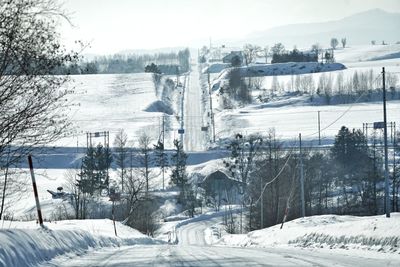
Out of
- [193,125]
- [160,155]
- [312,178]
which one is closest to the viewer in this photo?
[312,178]

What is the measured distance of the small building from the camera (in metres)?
103

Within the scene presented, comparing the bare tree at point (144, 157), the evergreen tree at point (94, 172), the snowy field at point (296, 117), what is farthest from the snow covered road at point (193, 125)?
the evergreen tree at point (94, 172)

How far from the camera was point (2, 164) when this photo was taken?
1656cm

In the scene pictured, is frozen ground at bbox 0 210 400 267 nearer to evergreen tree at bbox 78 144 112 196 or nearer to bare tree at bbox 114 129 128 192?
evergreen tree at bbox 78 144 112 196

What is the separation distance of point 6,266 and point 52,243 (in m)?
4.14

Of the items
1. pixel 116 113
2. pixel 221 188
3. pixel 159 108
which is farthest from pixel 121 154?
pixel 159 108

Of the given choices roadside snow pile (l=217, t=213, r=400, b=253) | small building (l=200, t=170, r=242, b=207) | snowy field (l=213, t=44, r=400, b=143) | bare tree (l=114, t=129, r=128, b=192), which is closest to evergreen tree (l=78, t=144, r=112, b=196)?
bare tree (l=114, t=129, r=128, b=192)

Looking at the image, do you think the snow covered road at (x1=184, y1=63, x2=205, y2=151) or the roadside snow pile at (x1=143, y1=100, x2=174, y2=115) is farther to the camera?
the roadside snow pile at (x1=143, y1=100, x2=174, y2=115)

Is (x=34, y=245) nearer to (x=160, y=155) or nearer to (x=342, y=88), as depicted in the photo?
(x=160, y=155)

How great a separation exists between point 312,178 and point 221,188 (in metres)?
31.5

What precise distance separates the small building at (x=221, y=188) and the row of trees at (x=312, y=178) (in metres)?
2.33

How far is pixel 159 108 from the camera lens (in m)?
167

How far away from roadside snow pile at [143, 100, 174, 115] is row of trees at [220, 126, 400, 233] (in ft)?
147

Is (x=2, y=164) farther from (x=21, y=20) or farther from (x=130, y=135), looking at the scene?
(x=130, y=135)
